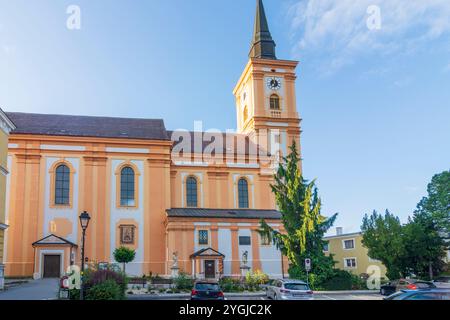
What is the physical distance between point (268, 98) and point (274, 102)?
36.1 inches

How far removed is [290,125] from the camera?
2153 inches

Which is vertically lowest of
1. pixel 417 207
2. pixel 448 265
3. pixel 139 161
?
pixel 448 265

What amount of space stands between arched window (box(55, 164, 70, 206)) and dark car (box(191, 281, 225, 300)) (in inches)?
1075

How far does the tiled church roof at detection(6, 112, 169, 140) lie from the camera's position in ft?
151

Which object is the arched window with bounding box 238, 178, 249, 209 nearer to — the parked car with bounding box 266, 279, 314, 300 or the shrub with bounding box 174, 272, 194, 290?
the shrub with bounding box 174, 272, 194, 290

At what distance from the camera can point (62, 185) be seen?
145 feet

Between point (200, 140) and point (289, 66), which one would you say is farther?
point (289, 66)

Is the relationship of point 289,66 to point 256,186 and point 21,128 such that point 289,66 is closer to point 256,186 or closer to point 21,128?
point 256,186

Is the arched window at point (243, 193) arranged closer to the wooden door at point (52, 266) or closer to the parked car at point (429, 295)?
the wooden door at point (52, 266)

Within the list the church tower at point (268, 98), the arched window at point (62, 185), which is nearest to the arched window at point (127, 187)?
the arched window at point (62, 185)

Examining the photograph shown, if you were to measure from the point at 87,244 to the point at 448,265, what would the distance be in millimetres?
33536

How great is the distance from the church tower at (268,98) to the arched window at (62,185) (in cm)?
2148
